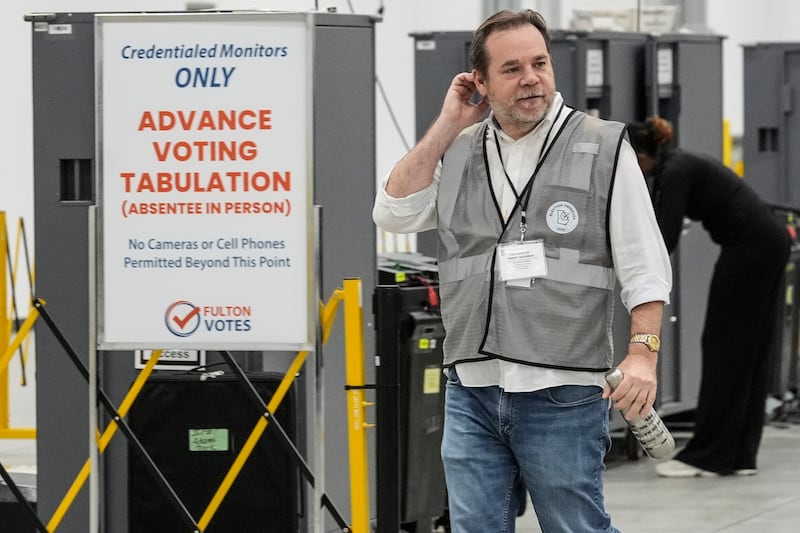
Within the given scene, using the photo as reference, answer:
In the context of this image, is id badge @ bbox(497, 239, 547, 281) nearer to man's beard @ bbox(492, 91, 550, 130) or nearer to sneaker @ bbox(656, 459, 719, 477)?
man's beard @ bbox(492, 91, 550, 130)

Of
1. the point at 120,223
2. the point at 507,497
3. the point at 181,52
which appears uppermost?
the point at 181,52

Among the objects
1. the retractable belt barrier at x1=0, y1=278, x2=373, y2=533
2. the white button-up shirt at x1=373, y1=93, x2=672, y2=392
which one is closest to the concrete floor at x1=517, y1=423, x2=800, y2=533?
the retractable belt barrier at x1=0, y1=278, x2=373, y2=533

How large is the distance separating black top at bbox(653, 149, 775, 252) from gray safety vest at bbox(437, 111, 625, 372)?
3636 millimetres

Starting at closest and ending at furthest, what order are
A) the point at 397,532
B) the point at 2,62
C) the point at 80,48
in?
the point at 397,532 → the point at 80,48 → the point at 2,62

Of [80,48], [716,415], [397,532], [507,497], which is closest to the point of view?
[507,497]

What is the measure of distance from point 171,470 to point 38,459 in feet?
1.48

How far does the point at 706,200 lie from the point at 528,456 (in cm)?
430

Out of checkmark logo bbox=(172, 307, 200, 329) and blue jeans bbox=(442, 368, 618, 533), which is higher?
checkmark logo bbox=(172, 307, 200, 329)

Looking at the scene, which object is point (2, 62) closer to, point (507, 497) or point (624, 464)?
point (624, 464)

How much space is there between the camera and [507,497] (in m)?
3.81

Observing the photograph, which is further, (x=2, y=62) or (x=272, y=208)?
(x=2, y=62)

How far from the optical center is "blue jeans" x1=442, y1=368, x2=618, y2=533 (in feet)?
12.1

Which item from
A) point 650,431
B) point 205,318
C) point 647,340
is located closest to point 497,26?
point 647,340

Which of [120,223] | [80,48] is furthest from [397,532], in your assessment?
[80,48]
